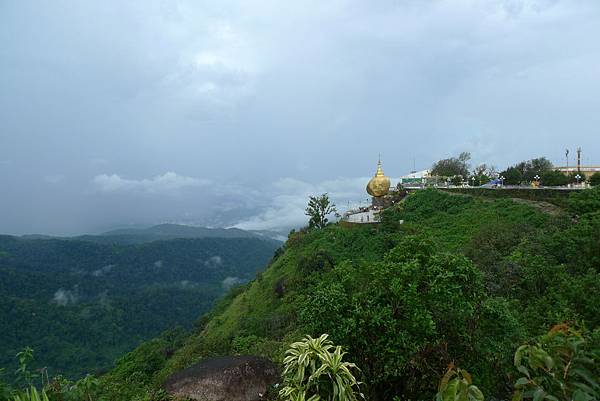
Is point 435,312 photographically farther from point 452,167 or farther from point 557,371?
point 452,167

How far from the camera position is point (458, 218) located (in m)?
27.7

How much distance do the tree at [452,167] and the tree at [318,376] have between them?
4718 cm

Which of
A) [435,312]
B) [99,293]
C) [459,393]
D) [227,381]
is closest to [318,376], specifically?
[435,312]

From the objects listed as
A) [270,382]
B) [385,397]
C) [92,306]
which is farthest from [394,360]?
[92,306]

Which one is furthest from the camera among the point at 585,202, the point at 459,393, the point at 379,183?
the point at 379,183

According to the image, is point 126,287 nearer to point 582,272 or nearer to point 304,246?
point 304,246

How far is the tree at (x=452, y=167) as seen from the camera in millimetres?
49934

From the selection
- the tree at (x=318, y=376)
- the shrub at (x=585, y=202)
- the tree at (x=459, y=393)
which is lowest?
the tree at (x=318, y=376)

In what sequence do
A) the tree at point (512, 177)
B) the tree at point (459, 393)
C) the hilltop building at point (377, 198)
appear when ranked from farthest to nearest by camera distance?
1. the tree at point (512, 177)
2. the hilltop building at point (377, 198)
3. the tree at point (459, 393)

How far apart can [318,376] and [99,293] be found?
9453 centimetres

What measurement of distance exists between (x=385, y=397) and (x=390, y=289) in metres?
1.79

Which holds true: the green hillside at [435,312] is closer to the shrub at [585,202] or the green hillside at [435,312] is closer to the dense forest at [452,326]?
the dense forest at [452,326]

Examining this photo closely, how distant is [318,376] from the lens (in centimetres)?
529

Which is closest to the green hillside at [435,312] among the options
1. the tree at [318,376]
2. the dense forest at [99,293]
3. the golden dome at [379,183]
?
the tree at [318,376]
